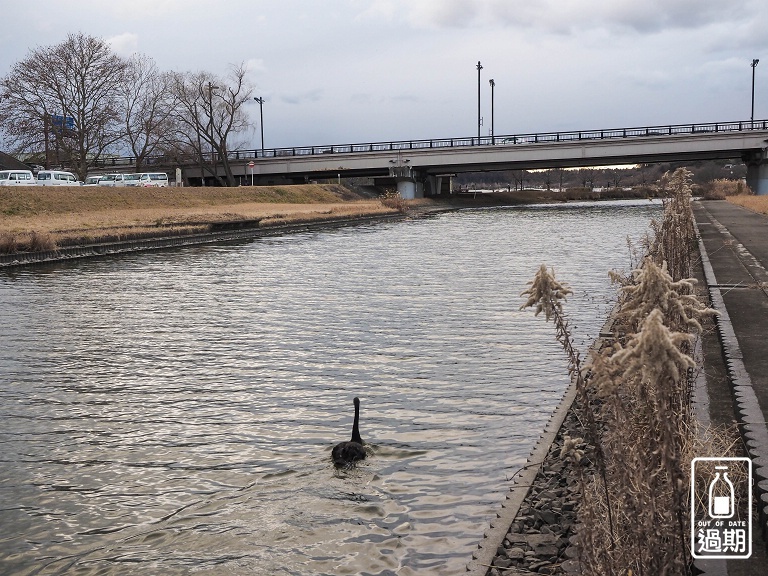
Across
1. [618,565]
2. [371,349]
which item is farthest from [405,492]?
[371,349]

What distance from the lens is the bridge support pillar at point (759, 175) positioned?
245 feet

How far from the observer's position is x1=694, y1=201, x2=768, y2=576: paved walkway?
5223 millimetres

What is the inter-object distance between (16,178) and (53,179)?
118 inches

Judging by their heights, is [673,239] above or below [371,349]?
above

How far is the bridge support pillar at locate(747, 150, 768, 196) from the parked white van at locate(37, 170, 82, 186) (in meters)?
59.4

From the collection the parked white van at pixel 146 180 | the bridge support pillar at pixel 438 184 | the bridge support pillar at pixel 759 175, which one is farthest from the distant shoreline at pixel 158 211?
the bridge support pillar at pixel 759 175

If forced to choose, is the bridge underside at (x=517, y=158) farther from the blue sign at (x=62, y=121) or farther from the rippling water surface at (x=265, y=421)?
the rippling water surface at (x=265, y=421)

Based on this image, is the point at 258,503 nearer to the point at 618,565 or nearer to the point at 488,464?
the point at 488,464

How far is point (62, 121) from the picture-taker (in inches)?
2758

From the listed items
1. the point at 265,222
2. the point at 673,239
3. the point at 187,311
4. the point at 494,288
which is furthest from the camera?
the point at 265,222

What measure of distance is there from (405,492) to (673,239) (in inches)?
281

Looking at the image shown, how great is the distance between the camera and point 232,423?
9539mm

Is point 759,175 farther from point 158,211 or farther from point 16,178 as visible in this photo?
point 16,178

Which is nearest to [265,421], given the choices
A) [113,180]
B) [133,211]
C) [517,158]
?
[133,211]
